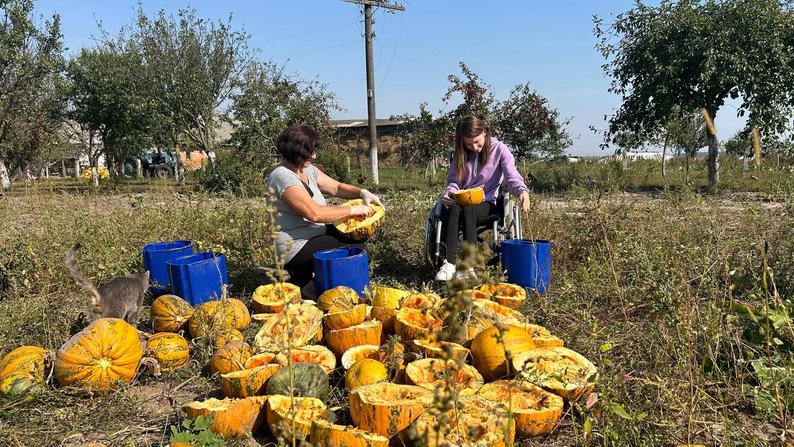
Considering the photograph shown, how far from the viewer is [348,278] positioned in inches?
153

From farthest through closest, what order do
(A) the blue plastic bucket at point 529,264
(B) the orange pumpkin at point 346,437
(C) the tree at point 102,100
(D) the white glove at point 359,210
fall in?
(C) the tree at point 102,100, (D) the white glove at point 359,210, (A) the blue plastic bucket at point 529,264, (B) the orange pumpkin at point 346,437

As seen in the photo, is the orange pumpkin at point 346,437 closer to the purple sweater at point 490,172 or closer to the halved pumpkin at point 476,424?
the halved pumpkin at point 476,424

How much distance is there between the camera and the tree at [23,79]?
1553 centimetres

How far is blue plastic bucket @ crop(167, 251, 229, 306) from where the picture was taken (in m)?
3.85

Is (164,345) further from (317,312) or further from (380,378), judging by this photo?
(380,378)

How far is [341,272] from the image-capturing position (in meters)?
3.85

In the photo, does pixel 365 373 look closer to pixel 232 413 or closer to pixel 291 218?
pixel 232 413

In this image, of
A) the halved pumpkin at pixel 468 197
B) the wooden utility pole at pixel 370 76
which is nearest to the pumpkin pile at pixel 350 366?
the halved pumpkin at pixel 468 197

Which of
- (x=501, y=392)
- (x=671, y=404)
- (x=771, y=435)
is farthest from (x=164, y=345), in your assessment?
(x=771, y=435)

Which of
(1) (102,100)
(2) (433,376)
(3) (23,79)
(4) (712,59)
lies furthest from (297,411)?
(1) (102,100)

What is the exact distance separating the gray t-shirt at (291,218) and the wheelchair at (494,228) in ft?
3.05

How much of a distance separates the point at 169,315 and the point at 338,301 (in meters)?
1.12

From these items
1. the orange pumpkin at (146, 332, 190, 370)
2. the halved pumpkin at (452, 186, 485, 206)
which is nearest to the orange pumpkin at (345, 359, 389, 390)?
the orange pumpkin at (146, 332, 190, 370)

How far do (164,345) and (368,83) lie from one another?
47.5ft
